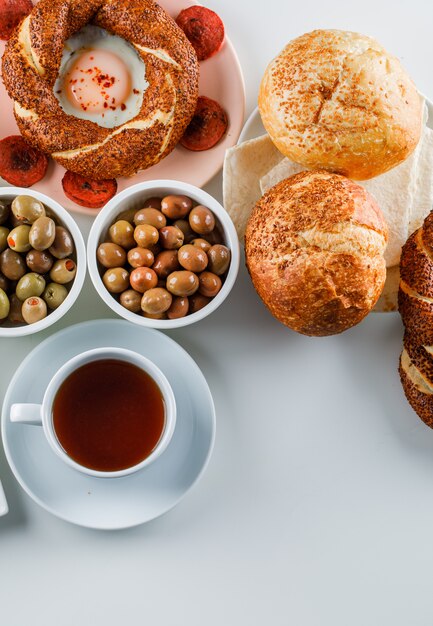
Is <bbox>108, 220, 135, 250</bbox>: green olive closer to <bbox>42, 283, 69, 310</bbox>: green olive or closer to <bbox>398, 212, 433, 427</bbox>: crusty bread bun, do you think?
<bbox>42, 283, 69, 310</bbox>: green olive

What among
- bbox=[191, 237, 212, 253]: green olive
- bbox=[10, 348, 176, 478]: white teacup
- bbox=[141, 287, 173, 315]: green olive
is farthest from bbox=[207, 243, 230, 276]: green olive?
bbox=[10, 348, 176, 478]: white teacup

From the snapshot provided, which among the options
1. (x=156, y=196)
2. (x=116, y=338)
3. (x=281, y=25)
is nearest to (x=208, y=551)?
(x=116, y=338)

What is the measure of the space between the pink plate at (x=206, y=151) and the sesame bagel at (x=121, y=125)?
0.15 feet

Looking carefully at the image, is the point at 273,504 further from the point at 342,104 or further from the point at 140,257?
the point at 342,104

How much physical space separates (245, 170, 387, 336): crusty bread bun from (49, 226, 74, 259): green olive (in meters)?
0.38

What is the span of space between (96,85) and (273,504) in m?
1.06

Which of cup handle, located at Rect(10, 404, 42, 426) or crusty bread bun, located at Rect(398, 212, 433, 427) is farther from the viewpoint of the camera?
crusty bread bun, located at Rect(398, 212, 433, 427)

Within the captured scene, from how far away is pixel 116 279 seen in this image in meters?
1.35

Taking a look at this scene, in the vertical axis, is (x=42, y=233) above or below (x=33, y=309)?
above

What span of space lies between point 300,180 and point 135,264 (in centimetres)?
37

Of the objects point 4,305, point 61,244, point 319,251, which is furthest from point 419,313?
point 4,305

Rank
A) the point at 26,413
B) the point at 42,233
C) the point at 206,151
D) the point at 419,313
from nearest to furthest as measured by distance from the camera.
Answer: the point at 26,413
the point at 42,233
the point at 419,313
the point at 206,151

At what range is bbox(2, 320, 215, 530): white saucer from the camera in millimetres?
1394

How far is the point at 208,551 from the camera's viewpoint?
154 centimetres
